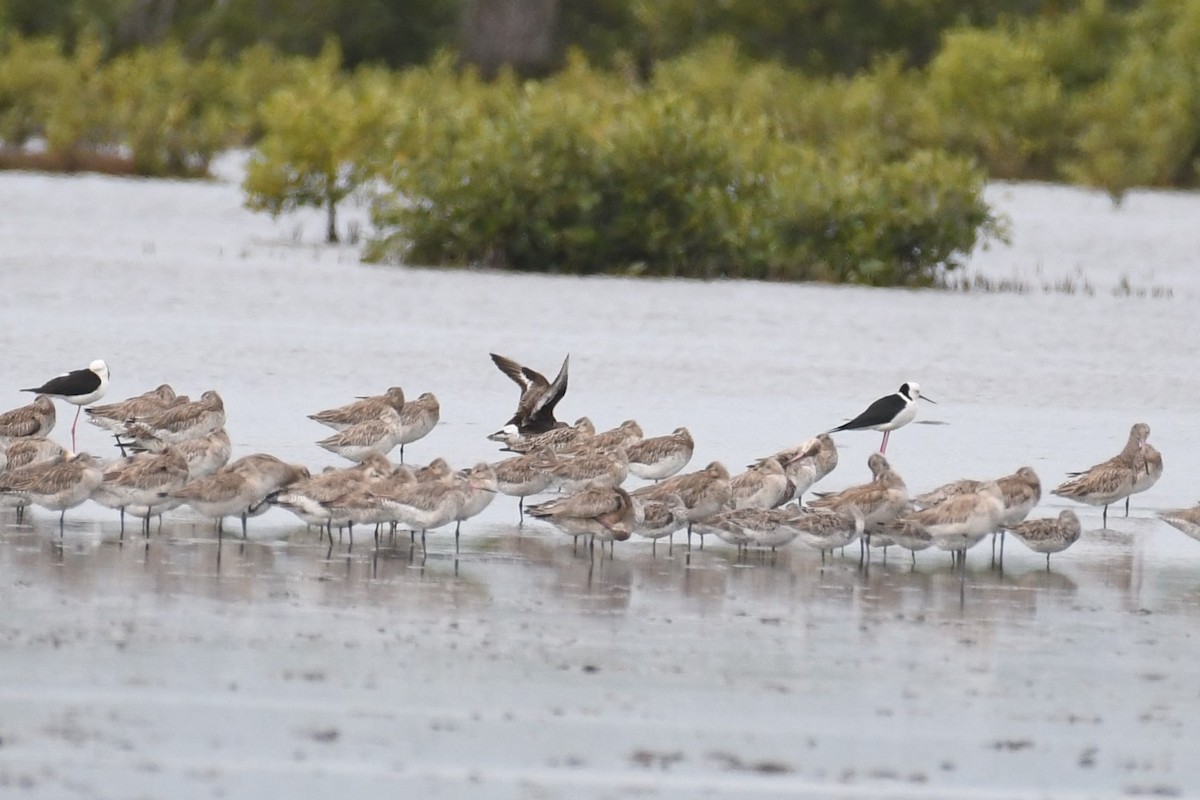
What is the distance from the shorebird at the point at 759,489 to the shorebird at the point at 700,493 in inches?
2.5

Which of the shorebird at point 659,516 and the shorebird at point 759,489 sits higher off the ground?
the shorebird at point 759,489

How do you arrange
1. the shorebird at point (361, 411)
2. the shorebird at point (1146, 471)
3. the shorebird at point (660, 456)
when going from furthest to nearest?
1. the shorebird at point (361, 411)
2. the shorebird at point (660, 456)
3. the shorebird at point (1146, 471)

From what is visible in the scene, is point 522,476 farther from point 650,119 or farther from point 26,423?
point 650,119

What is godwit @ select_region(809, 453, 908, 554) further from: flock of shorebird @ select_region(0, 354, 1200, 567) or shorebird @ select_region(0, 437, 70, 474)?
shorebird @ select_region(0, 437, 70, 474)

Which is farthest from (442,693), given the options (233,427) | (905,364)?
(905,364)

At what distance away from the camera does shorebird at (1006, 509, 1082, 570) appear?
11.7 meters

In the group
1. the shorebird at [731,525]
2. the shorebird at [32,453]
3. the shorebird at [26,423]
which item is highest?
the shorebird at [26,423]

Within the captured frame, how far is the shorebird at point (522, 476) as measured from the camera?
12.8 m

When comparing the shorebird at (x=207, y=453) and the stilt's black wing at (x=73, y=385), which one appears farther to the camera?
the stilt's black wing at (x=73, y=385)

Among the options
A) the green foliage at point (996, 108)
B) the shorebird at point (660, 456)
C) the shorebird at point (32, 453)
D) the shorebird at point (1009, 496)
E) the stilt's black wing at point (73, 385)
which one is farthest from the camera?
the green foliage at point (996, 108)

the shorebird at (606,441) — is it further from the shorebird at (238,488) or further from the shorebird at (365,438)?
the shorebird at (238,488)

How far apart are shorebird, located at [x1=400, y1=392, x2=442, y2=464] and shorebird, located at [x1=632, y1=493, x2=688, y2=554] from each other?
309 cm

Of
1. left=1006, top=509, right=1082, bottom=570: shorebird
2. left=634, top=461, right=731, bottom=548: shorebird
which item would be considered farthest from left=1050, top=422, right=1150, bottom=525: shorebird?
left=634, top=461, right=731, bottom=548: shorebird

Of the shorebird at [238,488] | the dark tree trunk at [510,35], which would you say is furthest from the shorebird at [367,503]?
the dark tree trunk at [510,35]
